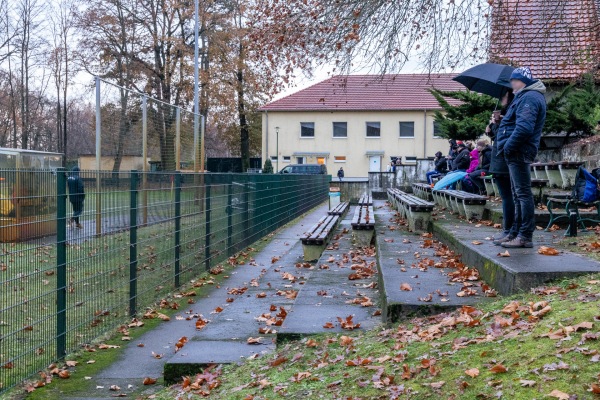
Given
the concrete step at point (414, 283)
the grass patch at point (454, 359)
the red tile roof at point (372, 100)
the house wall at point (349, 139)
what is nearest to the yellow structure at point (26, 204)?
the grass patch at point (454, 359)

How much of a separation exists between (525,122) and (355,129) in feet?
190

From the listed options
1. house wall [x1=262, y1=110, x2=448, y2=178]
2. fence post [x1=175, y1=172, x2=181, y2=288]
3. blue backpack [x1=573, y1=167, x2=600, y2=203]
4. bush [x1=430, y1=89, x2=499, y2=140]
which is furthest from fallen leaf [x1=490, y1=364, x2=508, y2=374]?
house wall [x1=262, y1=110, x2=448, y2=178]

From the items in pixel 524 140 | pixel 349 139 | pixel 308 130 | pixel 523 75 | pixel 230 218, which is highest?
pixel 308 130

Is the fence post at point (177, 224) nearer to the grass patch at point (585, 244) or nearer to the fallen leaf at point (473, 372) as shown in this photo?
the grass patch at point (585, 244)

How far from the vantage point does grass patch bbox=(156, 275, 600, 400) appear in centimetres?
395

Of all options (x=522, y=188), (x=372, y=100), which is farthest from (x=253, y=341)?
(x=372, y=100)

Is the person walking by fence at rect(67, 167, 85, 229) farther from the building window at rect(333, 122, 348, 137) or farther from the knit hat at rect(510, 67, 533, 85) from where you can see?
the building window at rect(333, 122, 348, 137)

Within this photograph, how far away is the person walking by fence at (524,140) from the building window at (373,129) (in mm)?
57396

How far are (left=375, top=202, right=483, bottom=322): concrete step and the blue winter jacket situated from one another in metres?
1.42

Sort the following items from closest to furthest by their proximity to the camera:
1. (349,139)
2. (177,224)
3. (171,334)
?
(171,334) → (177,224) → (349,139)

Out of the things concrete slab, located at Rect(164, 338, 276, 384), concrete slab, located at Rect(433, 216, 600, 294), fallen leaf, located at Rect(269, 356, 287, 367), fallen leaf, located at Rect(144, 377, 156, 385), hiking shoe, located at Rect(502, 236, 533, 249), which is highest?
hiking shoe, located at Rect(502, 236, 533, 249)

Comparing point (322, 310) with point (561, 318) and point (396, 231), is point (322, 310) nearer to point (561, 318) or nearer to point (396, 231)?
point (561, 318)

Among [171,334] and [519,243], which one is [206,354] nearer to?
[171,334]

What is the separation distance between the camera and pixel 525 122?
291 inches
